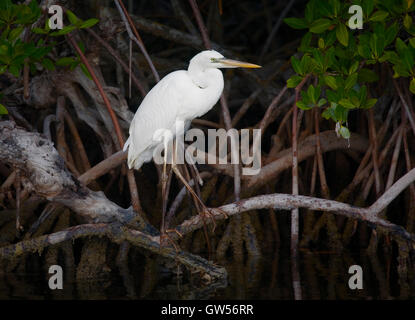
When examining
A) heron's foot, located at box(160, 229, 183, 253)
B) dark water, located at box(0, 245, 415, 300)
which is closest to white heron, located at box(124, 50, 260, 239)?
heron's foot, located at box(160, 229, 183, 253)

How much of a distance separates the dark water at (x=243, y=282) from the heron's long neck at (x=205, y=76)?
1.08m

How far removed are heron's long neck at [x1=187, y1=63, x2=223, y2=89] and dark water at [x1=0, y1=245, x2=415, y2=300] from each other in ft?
3.54

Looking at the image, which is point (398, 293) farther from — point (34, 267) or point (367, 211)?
point (34, 267)

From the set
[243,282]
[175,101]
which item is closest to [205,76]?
[175,101]

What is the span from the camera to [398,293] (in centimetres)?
360

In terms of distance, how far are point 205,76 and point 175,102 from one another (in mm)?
248

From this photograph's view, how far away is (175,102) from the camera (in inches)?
159

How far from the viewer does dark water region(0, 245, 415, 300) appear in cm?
363

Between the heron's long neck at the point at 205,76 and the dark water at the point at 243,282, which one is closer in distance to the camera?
the dark water at the point at 243,282

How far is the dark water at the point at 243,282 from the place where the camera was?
3635 millimetres

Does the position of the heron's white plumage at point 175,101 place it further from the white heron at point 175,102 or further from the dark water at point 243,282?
the dark water at point 243,282

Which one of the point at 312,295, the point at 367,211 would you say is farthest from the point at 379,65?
the point at 312,295

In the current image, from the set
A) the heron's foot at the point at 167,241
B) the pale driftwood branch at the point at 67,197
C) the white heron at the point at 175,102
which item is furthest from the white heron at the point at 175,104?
the pale driftwood branch at the point at 67,197
